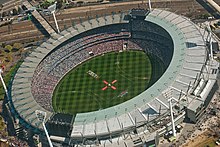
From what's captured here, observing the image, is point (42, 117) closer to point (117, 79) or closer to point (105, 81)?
point (105, 81)

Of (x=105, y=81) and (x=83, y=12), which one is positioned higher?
(x=83, y=12)

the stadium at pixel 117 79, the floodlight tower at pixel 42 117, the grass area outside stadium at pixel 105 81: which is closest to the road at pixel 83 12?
the stadium at pixel 117 79

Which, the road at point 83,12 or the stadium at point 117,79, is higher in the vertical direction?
the road at point 83,12

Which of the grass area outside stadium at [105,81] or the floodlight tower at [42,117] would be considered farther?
the grass area outside stadium at [105,81]

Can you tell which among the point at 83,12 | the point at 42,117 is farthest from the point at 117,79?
the point at 83,12

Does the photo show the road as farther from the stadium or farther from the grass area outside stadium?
the grass area outside stadium

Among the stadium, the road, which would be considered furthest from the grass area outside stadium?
the road

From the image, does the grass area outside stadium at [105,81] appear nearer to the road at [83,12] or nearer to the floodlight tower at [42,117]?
the floodlight tower at [42,117]
